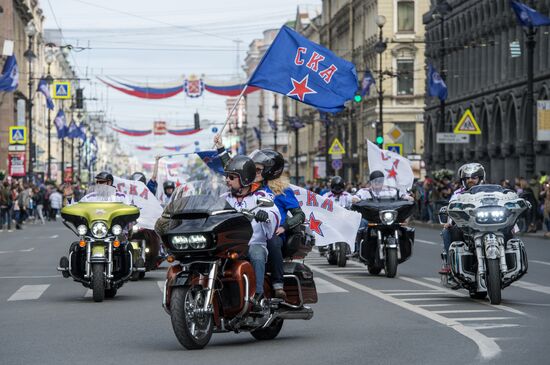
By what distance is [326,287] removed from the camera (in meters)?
18.5

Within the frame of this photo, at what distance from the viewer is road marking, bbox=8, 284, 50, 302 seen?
683 inches

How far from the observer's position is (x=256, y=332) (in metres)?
11.9

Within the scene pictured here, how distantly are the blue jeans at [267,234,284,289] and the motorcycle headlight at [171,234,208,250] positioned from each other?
1173 mm

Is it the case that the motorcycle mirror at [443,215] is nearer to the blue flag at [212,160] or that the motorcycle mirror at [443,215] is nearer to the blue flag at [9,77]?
the blue flag at [212,160]

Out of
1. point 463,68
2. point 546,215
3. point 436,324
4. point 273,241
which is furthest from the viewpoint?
point 463,68

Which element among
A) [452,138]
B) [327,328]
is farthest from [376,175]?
[452,138]

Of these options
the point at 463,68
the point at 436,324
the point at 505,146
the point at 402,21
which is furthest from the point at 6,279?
the point at 402,21

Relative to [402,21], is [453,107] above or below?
below

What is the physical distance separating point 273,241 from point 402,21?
7690 cm

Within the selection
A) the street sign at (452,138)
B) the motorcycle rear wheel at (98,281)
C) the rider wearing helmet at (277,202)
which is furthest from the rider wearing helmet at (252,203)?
the street sign at (452,138)

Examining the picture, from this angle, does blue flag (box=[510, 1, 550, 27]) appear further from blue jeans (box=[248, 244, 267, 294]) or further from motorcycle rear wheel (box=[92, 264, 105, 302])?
blue jeans (box=[248, 244, 267, 294])

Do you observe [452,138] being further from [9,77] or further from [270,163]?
[270,163]

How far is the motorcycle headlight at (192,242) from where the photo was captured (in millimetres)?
10633

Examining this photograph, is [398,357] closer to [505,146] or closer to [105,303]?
[105,303]
